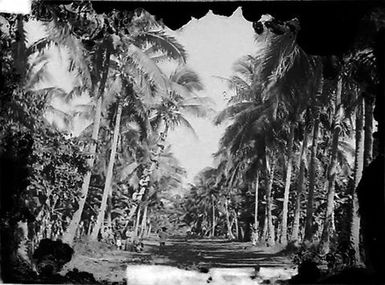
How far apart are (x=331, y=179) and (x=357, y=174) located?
90 centimetres

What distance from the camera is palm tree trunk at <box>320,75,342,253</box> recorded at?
5252 mm

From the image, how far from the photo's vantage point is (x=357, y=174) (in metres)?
5.07

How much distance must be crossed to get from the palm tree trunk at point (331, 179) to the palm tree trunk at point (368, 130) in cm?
36

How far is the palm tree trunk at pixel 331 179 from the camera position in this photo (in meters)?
5.25

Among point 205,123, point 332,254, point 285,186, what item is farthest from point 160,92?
point 332,254

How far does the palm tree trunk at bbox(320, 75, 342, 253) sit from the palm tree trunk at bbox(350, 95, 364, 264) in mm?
226

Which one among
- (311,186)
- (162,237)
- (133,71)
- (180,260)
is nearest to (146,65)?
(133,71)

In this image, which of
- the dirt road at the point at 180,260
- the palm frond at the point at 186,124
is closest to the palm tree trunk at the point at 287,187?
the dirt road at the point at 180,260

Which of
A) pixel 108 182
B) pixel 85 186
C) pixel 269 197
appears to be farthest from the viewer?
pixel 269 197

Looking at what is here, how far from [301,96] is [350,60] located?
922 millimetres

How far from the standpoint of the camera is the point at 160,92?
6113 millimetres

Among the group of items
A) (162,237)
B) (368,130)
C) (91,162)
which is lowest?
(162,237)

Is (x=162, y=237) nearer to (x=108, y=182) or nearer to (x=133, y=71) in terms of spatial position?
(x=108, y=182)

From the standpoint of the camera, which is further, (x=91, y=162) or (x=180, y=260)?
(x=91, y=162)
